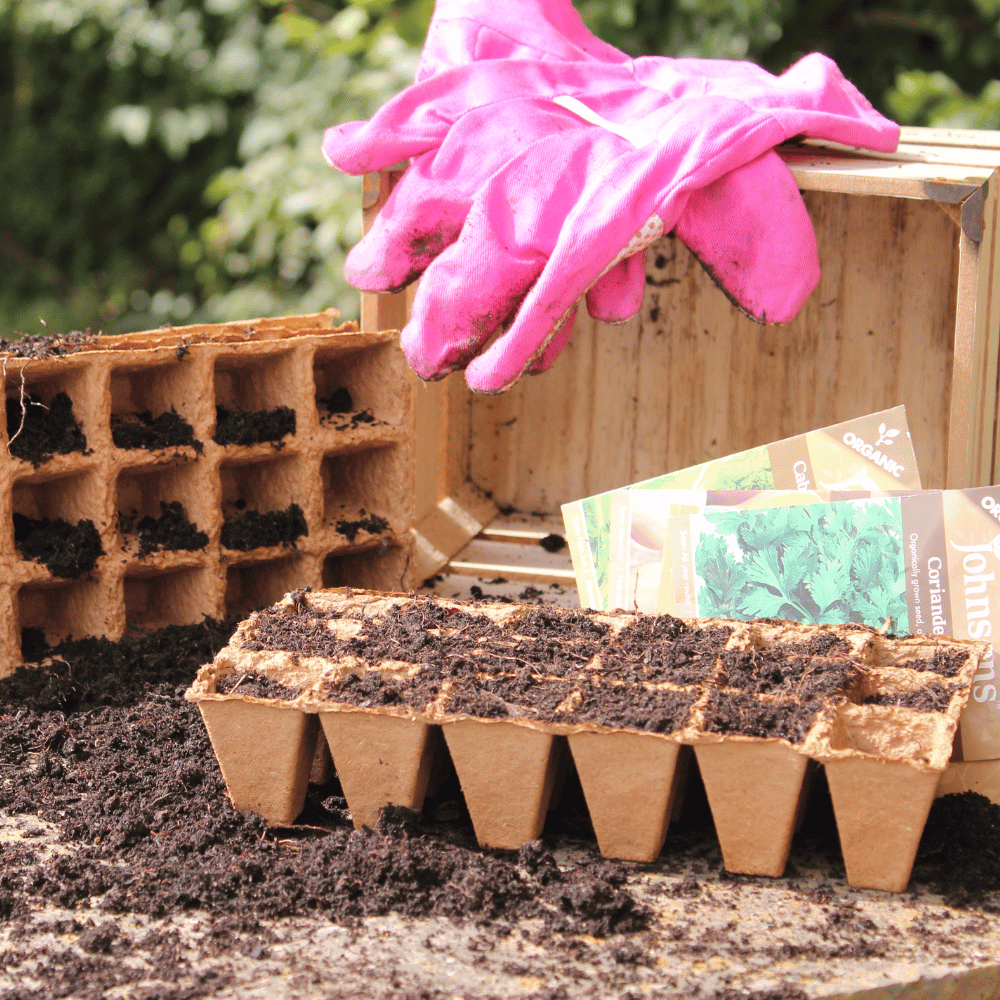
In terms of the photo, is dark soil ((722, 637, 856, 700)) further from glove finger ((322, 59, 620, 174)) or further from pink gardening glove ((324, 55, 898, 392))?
glove finger ((322, 59, 620, 174))

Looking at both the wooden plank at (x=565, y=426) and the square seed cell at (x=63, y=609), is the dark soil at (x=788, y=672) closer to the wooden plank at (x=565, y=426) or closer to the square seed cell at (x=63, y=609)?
the square seed cell at (x=63, y=609)

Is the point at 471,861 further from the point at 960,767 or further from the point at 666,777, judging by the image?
the point at 960,767

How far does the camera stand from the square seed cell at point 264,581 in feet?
6.69

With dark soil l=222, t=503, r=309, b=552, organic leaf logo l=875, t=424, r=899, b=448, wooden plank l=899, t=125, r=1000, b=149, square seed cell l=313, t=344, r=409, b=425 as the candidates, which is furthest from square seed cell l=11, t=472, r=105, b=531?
wooden plank l=899, t=125, r=1000, b=149

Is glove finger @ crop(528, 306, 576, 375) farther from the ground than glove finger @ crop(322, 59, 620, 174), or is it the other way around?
glove finger @ crop(322, 59, 620, 174)

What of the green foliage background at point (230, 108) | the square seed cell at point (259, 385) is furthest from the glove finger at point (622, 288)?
the green foliage background at point (230, 108)

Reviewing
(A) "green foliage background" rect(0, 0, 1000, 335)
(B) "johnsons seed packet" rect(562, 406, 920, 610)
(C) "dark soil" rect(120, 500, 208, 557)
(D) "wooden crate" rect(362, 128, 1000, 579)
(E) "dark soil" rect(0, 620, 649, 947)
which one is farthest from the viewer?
(A) "green foliage background" rect(0, 0, 1000, 335)

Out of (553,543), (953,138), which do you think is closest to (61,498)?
(553,543)

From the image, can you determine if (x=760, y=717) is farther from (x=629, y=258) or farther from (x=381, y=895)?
(x=629, y=258)

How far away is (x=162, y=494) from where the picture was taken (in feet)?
6.51

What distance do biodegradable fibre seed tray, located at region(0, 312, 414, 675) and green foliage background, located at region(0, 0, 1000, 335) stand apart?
123cm

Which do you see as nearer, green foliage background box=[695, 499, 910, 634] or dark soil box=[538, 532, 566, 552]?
green foliage background box=[695, 499, 910, 634]

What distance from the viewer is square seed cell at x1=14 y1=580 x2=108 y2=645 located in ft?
6.22

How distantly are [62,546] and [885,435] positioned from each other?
117 centimetres
